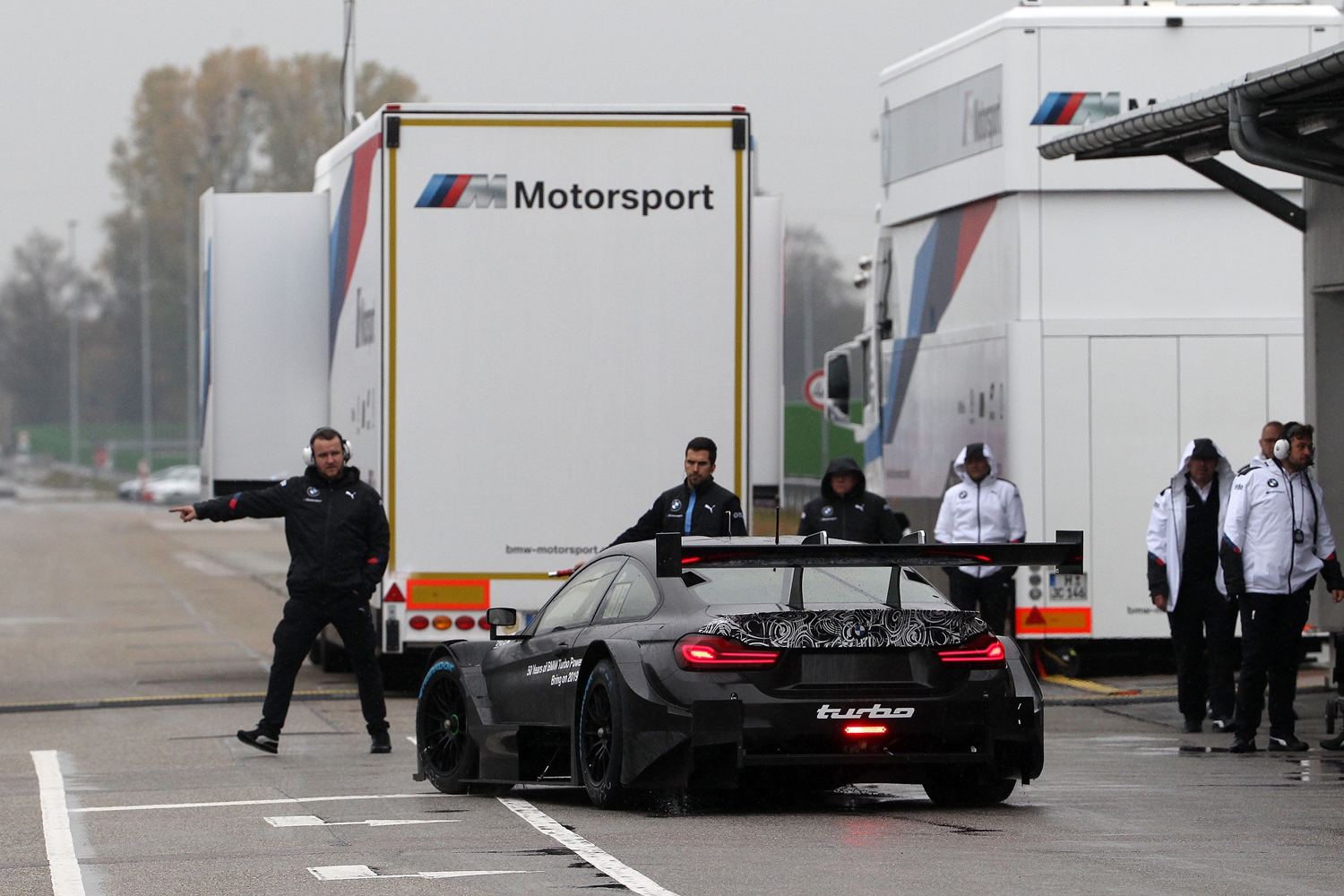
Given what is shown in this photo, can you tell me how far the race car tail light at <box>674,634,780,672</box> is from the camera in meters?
8.97

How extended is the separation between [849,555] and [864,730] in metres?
0.71

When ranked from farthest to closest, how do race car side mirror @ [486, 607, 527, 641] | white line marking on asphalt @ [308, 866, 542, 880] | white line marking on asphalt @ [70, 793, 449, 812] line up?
race car side mirror @ [486, 607, 527, 641] < white line marking on asphalt @ [70, 793, 449, 812] < white line marking on asphalt @ [308, 866, 542, 880]

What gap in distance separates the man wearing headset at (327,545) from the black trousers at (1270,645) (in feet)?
15.5

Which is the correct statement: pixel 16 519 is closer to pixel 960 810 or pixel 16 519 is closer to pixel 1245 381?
pixel 1245 381

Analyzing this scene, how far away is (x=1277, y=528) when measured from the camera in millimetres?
11969

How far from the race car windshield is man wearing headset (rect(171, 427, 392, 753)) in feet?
12.9

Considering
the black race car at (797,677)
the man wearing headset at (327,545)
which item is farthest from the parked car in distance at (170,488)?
the black race car at (797,677)

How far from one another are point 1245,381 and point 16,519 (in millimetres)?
55084

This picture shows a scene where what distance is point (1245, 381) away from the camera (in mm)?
15500

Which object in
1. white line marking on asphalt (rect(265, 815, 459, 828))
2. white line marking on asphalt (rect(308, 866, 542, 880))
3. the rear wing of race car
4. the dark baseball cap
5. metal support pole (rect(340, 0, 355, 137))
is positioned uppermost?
metal support pole (rect(340, 0, 355, 137))

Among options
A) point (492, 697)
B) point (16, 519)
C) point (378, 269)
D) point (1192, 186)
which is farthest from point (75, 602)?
point (16, 519)

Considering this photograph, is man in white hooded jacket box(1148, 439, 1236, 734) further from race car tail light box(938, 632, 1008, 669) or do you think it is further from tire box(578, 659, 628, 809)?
tire box(578, 659, 628, 809)

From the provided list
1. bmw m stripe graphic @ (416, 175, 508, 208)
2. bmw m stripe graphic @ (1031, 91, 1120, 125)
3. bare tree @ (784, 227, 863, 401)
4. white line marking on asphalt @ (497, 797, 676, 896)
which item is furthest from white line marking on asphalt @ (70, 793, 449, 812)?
bare tree @ (784, 227, 863, 401)

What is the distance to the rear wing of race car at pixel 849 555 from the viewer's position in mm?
9086
